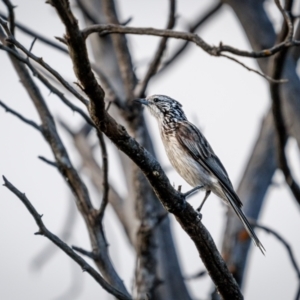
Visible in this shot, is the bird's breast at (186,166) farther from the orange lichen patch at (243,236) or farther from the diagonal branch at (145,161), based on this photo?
the orange lichen patch at (243,236)

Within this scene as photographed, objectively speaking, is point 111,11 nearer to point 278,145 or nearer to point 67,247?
point 278,145

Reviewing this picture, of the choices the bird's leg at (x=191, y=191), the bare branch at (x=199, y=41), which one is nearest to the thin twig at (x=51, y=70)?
the bare branch at (x=199, y=41)

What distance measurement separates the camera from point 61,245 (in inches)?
250

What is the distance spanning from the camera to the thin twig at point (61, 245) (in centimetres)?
595

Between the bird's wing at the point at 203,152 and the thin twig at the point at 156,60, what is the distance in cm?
102

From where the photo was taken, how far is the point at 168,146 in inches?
302

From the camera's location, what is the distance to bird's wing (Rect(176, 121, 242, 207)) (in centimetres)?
737

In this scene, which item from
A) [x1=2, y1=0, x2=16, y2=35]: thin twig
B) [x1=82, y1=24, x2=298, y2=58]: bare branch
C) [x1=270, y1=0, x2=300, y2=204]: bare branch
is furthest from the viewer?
[x1=270, y1=0, x2=300, y2=204]: bare branch

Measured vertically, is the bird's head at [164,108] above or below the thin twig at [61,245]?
above

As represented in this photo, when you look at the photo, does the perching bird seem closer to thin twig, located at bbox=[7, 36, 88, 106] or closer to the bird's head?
the bird's head

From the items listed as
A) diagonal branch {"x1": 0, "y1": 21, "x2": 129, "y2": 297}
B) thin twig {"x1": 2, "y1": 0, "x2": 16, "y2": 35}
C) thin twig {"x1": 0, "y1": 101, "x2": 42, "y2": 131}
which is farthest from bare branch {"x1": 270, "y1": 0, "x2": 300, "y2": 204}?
thin twig {"x1": 2, "y1": 0, "x2": 16, "y2": 35}

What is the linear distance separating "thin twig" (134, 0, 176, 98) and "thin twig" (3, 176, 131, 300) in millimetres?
2897

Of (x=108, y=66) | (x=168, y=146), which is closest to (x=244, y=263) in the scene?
(x=168, y=146)

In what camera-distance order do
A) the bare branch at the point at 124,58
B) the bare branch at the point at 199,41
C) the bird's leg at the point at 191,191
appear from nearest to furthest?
the bird's leg at the point at 191,191, the bare branch at the point at 199,41, the bare branch at the point at 124,58
